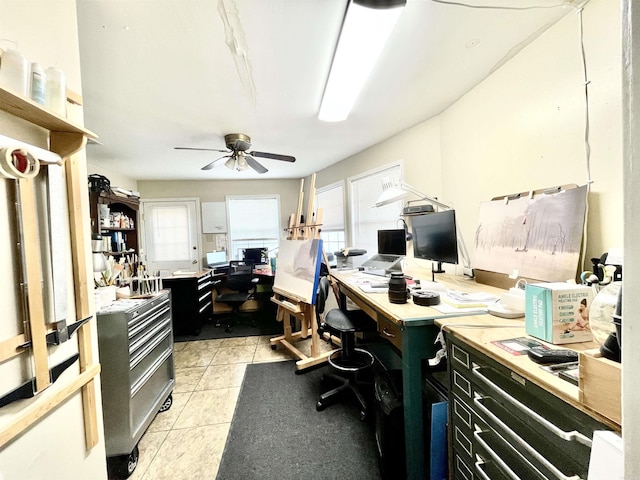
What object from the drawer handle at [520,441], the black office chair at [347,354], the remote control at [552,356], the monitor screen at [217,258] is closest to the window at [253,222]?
the monitor screen at [217,258]

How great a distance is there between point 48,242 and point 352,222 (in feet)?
10.7

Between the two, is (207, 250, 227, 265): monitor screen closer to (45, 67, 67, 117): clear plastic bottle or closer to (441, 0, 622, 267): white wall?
(45, 67, 67, 117): clear plastic bottle

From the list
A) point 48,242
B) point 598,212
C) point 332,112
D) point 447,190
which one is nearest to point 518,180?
point 598,212

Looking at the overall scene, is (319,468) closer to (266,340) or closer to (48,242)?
(48,242)

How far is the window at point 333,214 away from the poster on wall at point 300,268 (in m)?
1.04

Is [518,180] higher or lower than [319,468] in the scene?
higher

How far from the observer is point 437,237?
192 cm

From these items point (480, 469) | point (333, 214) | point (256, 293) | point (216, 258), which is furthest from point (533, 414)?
point (216, 258)

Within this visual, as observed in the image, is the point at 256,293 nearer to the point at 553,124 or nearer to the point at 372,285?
the point at 372,285

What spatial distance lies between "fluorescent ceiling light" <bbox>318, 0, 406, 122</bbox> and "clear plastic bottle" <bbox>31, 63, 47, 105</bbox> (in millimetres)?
1188

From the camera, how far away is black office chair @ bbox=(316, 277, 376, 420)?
1.94 metres

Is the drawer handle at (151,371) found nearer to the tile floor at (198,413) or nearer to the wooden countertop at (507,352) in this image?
the tile floor at (198,413)

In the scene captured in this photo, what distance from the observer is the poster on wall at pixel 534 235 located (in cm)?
130

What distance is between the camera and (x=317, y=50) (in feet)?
5.02
